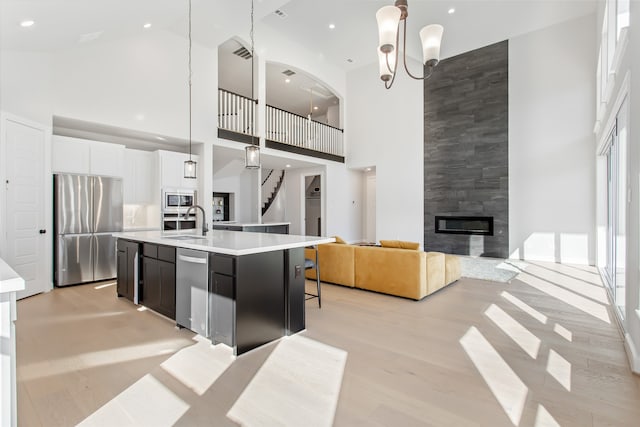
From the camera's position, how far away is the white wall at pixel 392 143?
8.43 m

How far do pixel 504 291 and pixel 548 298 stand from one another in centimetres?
50

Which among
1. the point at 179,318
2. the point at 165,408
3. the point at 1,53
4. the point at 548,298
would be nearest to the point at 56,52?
the point at 1,53

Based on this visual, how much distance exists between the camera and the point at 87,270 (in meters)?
4.87

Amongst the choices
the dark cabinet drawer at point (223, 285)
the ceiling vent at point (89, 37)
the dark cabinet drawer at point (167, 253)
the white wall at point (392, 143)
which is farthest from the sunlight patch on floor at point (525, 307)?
the ceiling vent at point (89, 37)

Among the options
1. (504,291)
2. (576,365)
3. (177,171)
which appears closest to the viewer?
(576,365)

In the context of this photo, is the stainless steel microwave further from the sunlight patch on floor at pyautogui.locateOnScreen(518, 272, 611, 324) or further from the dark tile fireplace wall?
the sunlight patch on floor at pyautogui.locateOnScreen(518, 272, 611, 324)

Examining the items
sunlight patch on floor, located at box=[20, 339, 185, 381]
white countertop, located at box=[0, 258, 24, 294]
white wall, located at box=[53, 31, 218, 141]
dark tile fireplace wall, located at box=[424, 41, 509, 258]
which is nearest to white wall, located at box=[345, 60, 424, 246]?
dark tile fireplace wall, located at box=[424, 41, 509, 258]

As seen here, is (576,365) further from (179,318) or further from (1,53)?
(1,53)

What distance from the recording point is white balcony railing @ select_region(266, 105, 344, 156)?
7.84 meters

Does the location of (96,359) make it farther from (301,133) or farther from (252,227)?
(301,133)

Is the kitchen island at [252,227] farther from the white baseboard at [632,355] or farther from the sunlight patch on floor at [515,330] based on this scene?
the white baseboard at [632,355]

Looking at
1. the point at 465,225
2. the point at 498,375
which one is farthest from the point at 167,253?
the point at 465,225

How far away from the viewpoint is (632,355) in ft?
7.61

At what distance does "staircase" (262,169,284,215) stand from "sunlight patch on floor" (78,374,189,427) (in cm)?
874
